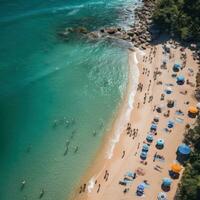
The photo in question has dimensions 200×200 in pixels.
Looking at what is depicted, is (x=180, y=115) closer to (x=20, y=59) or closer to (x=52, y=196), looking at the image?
(x=52, y=196)

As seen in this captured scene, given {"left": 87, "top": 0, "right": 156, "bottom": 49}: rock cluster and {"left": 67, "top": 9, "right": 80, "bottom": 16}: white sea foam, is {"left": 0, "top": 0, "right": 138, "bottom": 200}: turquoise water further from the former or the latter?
{"left": 87, "top": 0, "right": 156, "bottom": 49}: rock cluster

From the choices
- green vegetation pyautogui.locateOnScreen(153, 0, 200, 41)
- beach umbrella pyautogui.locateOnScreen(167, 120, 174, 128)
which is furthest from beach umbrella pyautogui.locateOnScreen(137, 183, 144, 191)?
green vegetation pyautogui.locateOnScreen(153, 0, 200, 41)

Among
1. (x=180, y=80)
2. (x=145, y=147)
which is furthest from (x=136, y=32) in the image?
(x=145, y=147)

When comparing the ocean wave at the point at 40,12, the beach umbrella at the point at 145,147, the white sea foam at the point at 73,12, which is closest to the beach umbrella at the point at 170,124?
the beach umbrella at the point at 145,147

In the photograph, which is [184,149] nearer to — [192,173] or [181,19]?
[192,173]

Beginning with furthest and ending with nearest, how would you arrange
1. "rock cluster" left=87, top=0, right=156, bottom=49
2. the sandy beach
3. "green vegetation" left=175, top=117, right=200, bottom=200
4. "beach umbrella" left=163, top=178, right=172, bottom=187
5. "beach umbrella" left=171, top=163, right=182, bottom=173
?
"rock cluster" left=87, top=0, right=156, bottom=49 → "beach umbrella" left=171, top=163, right=182, bottom=173 → the sandy beach → "beach umbrella" left=163, top=178, right=172, bottom=187 → "green vegetation" left=175, top=117, right=200, bottom=200

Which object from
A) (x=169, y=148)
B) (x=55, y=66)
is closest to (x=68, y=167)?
(x=169, y=148)

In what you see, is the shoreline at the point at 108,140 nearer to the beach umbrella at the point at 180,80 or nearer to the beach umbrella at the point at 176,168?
the beach umbrella at the point at 180,80
